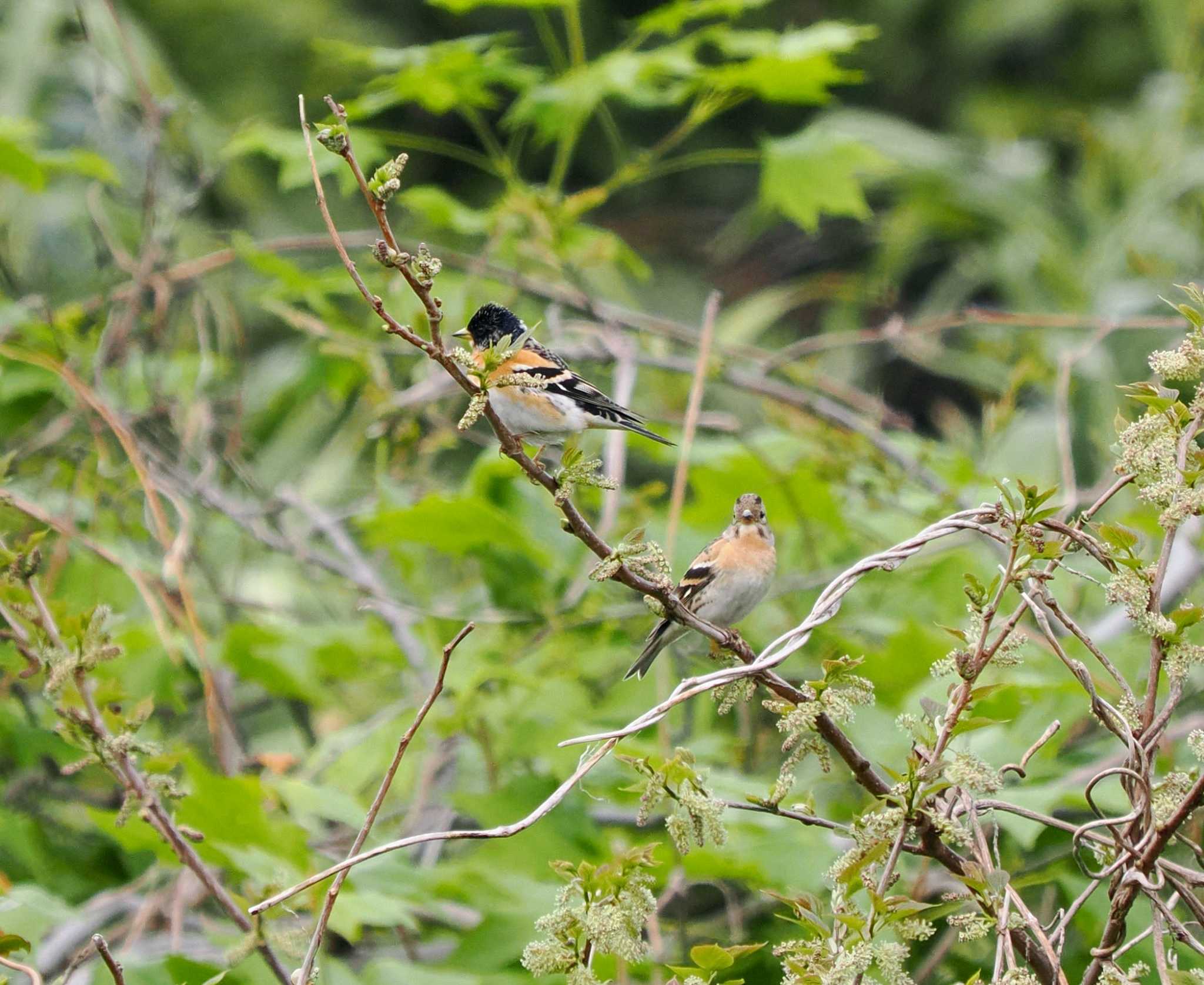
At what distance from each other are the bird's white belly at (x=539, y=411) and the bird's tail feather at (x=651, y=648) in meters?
0.46

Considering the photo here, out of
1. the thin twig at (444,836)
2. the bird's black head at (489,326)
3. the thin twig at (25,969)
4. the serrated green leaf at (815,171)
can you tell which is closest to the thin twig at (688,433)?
the bird's black head at (489,326)

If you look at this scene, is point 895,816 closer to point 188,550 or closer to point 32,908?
point 32,908

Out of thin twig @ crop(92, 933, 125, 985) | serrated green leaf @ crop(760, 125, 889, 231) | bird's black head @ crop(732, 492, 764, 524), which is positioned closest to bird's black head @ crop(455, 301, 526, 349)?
bird's black head @ crop(732, 492, 764, 524)

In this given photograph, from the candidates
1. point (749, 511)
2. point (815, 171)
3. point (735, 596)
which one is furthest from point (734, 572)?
point (815, 171)

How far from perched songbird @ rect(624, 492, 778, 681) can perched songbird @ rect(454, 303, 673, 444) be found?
0.37 metres

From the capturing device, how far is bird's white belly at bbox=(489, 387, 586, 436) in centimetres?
271

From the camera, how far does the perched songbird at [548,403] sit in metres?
2.64

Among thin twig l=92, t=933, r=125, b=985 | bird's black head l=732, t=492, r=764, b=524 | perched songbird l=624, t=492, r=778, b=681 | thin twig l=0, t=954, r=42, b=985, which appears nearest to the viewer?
thin twig l=92, t=933, r=125, b=985

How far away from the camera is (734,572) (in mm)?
2867

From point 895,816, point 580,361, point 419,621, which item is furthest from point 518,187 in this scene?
point 895,816

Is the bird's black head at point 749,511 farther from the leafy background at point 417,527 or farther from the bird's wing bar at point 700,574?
the leafy background at point 417,527

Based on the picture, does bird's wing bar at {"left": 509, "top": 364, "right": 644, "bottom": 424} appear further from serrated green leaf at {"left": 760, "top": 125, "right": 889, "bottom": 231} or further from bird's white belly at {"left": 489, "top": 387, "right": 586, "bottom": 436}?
serrated green leaf at {"left": 760, "top": 125, "right": 889, "bottom": 231}

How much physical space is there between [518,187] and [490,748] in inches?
59.4

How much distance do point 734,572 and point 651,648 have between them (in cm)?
34
